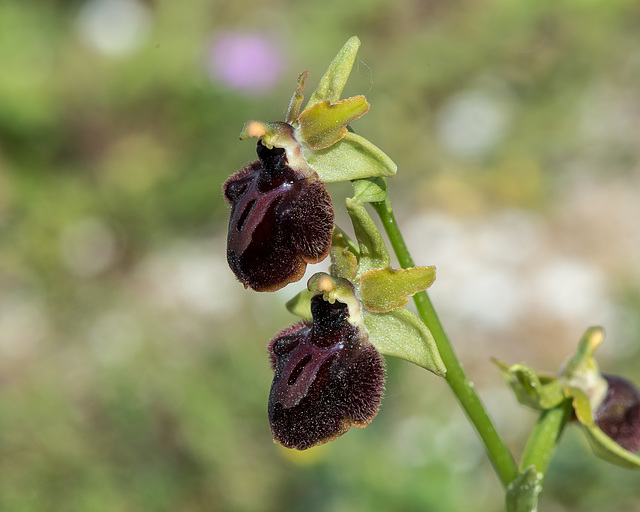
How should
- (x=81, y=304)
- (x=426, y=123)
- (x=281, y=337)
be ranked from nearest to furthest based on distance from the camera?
(x=281, y=337), (x=81, y=304), (x=426, y=123)

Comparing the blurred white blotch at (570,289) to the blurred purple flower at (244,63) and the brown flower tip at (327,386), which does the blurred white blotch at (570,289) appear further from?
the brown flower tip at (327,386)

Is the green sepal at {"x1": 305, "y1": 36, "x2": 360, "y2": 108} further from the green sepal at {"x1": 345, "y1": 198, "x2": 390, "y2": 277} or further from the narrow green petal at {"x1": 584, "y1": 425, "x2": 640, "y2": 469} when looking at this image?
the narrow green petal at {"x1": 584, "y1": 425, "x2": 640, "y2": 469}

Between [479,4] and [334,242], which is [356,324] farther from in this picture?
[479,4]

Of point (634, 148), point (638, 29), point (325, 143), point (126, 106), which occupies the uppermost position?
point (126, 106)

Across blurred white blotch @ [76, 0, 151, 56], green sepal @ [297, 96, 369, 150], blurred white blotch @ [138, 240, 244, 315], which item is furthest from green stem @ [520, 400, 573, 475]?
blurred white blotch @ [76, 0, 151, 56]

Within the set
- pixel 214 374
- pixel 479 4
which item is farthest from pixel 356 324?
pixel 479 4

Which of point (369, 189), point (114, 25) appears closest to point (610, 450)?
point (369, 189)

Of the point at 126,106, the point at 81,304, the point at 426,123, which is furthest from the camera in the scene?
the point at 426,123
